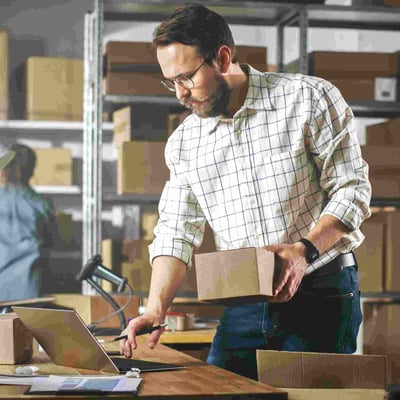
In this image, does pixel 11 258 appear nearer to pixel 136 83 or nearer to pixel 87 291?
pixel 87 291

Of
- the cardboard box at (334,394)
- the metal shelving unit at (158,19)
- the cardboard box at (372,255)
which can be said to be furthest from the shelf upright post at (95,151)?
the cardboard box at (334,394)

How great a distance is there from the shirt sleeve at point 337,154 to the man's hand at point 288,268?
20cm

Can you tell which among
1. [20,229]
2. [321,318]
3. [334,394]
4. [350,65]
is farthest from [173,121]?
[334,394]

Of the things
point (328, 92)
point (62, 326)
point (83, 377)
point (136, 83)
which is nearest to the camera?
point (83, 377)

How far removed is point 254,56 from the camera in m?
4.07

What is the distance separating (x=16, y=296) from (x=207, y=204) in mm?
3417

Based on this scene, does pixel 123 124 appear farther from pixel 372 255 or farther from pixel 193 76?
pixel 193 76

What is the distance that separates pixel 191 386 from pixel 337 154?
0.76m

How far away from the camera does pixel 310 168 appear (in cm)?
218

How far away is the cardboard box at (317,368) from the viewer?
168cm

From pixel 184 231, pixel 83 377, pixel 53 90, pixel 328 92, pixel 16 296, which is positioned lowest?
pixel 16 296

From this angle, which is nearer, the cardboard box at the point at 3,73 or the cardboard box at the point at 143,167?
the cardboard box at the point at 143,167

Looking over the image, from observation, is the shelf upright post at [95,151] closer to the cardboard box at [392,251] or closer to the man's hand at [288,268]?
the cardboard box at [392,251]

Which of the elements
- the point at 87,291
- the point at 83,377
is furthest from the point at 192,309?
the point at 83,377
